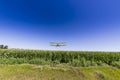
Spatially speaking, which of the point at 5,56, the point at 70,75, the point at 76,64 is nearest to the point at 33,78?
the point at 70,75

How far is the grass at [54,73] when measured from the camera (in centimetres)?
1519

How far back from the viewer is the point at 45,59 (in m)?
22.2

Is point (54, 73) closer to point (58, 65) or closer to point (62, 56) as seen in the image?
point (58, 65)

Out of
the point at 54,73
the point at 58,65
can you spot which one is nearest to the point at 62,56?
the point at 58,65

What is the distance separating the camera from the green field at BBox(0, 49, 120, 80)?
15688 millimetres

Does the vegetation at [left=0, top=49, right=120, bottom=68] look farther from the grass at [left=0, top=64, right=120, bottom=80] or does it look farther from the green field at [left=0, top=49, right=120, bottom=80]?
the grass at [left=0, top=64, right=120, bottom=80]

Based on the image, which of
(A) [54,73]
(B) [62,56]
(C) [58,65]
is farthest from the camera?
(B) [62,56]

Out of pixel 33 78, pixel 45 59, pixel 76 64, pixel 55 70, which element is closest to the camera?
pixel 33 78

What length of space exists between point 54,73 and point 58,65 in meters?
3.40

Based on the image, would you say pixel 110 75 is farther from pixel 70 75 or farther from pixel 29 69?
pixel 29 69

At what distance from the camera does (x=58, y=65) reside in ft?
63.8

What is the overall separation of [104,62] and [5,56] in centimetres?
1248

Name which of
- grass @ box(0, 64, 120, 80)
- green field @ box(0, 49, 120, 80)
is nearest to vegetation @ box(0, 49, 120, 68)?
green field @ box(0, 49, 120, 80)

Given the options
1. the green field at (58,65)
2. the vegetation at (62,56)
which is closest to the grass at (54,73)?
the green field at (58,65)
